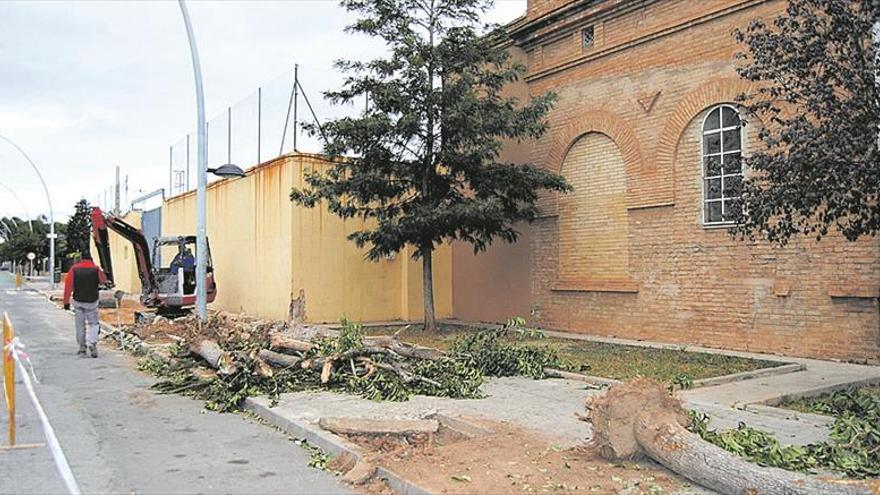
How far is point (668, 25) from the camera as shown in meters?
14.6

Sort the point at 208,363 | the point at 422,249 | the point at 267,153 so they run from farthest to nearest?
the point at 267,153 → the point at 422,249 → the point at 208,363

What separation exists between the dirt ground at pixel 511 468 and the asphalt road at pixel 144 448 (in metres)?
0.63

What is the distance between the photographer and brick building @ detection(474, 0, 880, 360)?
482 inches

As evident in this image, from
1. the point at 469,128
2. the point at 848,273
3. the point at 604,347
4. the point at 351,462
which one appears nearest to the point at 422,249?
the point at 469,128

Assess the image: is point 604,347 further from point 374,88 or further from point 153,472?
point 153,472

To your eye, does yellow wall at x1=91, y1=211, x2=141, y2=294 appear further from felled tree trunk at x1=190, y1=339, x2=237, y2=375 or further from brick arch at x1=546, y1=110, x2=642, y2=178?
felled tree trunk at x1=190, y1=339, x2=237, y2=375

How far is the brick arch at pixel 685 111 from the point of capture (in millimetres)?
13383

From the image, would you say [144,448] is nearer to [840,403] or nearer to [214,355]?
[214,355]

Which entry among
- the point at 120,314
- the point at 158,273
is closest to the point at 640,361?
the point at 158,273

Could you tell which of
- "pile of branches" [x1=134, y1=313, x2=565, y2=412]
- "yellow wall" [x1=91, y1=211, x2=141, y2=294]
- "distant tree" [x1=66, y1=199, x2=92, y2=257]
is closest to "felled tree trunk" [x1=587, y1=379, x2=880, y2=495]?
"pile of branches" [x1=134, y1=313, x2=565, y2=412]

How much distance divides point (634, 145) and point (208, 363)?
924 centimetres

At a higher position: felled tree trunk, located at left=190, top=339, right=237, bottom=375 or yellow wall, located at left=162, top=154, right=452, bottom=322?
yellow wall, located at left=162, top=154, right=452, bottom=322

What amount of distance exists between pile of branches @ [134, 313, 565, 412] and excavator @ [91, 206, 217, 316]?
7.90m

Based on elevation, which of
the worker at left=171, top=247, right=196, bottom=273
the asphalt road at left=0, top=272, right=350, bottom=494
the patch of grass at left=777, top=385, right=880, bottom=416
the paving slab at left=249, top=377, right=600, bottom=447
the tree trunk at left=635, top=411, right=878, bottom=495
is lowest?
the asphalt road at left=0, top=272, right=350, bottom=494
